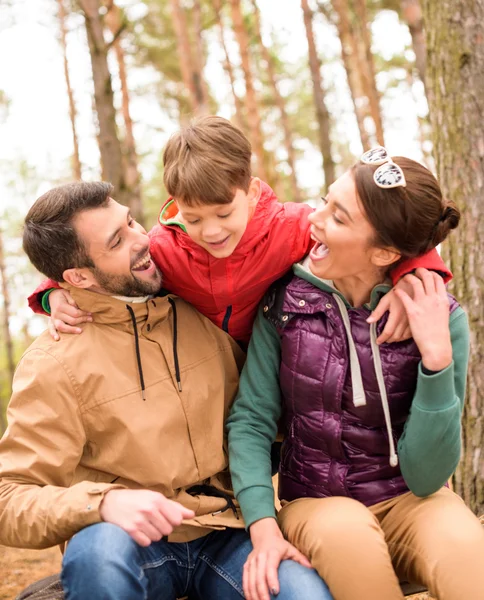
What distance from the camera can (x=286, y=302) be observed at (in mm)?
2457

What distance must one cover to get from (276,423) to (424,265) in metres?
0.80

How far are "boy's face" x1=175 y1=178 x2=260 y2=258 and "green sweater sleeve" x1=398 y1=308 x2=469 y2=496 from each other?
2.68ft

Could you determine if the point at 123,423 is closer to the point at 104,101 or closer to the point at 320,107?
the point at 104,101

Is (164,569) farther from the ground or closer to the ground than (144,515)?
closer to the ground

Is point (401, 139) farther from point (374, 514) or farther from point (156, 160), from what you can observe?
point (374, 514)

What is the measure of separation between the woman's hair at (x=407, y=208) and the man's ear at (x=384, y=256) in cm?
4

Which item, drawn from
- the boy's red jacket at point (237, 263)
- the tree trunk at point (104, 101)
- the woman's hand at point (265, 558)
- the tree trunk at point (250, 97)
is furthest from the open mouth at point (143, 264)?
the tree trunk at point (250, 97)

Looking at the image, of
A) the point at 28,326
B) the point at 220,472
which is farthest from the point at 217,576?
the point at 28,326

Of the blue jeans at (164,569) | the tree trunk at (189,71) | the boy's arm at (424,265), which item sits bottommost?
the blue jeans at (164,569)

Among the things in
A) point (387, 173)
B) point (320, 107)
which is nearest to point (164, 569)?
point (387, 173)

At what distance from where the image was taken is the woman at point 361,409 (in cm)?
209

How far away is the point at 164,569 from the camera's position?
233cm

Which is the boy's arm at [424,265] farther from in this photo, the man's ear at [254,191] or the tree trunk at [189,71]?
the tree trunk at [189,71]

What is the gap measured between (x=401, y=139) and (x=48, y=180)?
1169 centimetres
